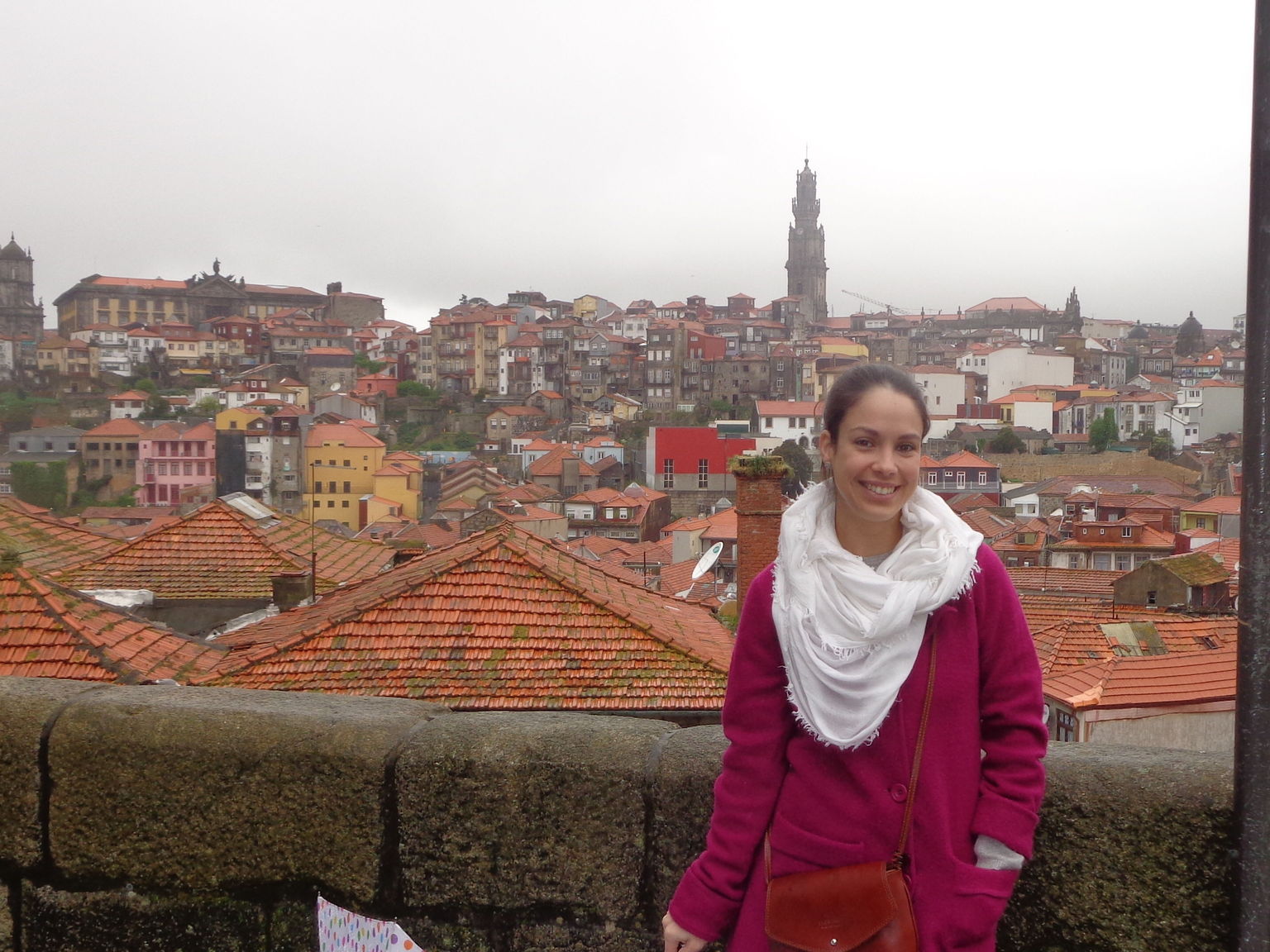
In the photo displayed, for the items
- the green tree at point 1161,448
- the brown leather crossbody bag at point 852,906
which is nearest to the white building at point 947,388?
the green tree at point 1161,448

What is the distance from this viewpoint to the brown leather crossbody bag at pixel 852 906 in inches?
62.9

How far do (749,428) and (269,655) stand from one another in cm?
6828

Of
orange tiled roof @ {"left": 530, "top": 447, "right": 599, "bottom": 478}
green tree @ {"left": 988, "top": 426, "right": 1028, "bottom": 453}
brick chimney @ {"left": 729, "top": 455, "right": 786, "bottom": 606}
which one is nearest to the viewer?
brick chimney @ {"left": 729, "top": 455, "right": 786, "bottom": 606}

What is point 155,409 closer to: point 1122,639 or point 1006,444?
point 1006,444

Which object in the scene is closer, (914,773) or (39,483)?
(914,773)

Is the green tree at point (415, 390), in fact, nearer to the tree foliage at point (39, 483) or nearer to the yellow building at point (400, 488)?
the yellow building at point (400, 488)

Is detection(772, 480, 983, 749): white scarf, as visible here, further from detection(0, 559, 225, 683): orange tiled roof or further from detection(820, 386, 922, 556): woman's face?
detection(0, 559, 225, 683): orange tiled roof

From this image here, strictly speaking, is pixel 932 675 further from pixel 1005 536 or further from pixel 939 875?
pixel 1005 536

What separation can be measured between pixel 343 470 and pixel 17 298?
50.2 meters

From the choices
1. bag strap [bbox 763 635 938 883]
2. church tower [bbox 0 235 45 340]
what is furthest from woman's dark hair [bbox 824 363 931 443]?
church tower [bbox 0 235 45 340]

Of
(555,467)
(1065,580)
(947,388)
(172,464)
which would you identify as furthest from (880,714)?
(947,388)

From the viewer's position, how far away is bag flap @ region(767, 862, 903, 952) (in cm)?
160

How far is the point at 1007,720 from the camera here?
1640mm

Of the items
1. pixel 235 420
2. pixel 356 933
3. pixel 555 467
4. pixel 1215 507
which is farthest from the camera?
pixel 235 420
